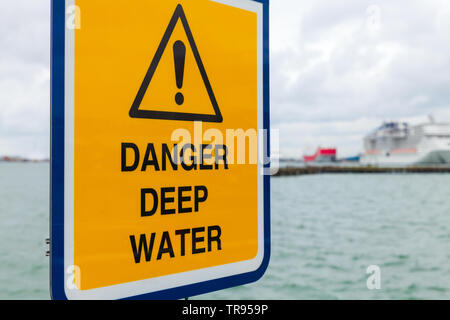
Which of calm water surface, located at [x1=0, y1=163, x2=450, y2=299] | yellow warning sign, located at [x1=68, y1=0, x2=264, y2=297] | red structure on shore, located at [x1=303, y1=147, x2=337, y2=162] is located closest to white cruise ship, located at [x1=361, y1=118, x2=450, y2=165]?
red structure on shore, located at [x1=303, y1=147, x2=337, y2=162]

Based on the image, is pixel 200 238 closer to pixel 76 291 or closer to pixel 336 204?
pixel 76 291

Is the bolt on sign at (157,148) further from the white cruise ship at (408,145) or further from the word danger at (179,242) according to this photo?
the white cruise ship at (408,145)

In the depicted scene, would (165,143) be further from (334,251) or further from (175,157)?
(334,251)

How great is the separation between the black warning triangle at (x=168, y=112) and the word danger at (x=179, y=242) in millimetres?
369

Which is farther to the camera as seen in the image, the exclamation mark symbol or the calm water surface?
the calm water surface

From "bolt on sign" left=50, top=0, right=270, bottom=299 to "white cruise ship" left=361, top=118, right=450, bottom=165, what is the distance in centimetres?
7767

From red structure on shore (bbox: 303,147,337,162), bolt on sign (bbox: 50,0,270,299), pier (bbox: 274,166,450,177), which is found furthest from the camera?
red structure on shore (bbox: 303,147,337,162)

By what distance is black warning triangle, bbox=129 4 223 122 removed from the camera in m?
1.08

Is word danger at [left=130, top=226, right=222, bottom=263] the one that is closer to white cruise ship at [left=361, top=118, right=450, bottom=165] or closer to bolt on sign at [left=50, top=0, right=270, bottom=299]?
bolt on sign at [left=50, top=0, right=270, bottom=299]

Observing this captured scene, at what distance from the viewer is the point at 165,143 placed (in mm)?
1129

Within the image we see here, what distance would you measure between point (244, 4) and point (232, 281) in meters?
1.05

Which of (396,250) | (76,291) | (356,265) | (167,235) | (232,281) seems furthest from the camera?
(396,250)

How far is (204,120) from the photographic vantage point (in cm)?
123
